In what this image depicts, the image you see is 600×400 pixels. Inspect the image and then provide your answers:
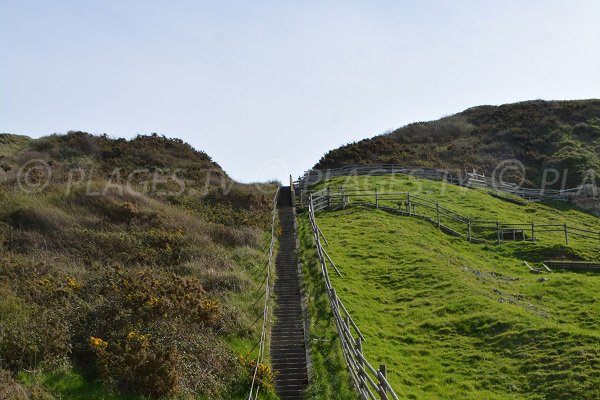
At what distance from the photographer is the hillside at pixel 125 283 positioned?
57.4 feet

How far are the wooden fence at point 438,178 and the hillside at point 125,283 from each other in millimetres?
10088

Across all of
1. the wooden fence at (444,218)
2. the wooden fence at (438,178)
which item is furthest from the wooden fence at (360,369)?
the wooden fence at (438,178)

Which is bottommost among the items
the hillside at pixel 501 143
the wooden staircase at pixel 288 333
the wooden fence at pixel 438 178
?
the wooden staircase at pixel 288 333

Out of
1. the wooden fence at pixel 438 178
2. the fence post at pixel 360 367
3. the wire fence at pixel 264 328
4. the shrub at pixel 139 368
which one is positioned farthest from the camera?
the wooden fence at pixel 438 178

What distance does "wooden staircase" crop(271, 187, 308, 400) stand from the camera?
65.7 ft

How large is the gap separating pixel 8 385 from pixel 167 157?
3722 centimetres

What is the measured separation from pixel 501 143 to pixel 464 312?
4514cm

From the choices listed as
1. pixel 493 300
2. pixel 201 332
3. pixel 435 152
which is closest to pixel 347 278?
pixel 493 300

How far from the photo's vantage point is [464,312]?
24.5 m

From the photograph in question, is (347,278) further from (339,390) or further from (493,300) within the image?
(339,390)

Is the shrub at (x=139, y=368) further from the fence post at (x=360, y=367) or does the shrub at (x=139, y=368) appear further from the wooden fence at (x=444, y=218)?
the wooden fence at (x=444, y=218)

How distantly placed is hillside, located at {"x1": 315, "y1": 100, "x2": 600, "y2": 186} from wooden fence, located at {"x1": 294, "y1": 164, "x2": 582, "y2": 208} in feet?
9.93

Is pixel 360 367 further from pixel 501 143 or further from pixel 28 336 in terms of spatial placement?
pixel 501 143

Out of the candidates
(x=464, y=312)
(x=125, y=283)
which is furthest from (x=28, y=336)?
(x=464, y=312)
